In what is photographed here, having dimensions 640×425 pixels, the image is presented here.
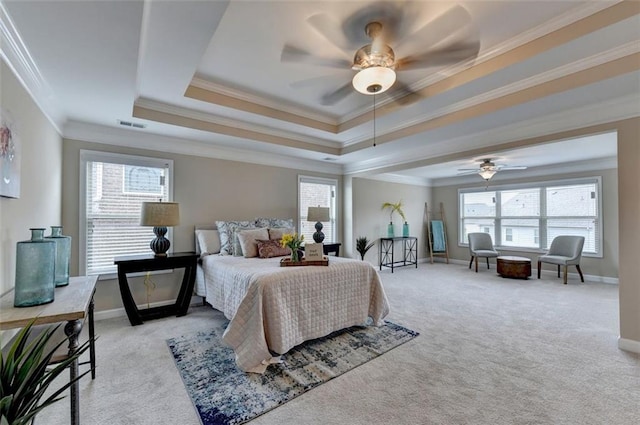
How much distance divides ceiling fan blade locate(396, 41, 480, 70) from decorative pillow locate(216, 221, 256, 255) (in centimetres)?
294

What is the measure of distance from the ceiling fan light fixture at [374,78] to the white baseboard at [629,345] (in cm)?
332

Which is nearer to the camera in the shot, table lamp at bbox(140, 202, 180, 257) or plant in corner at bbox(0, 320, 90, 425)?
plant in corner at bbox(0, 320, 90, 425)

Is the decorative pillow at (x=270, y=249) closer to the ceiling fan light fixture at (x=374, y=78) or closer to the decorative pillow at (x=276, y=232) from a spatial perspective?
the decorative pillow at (x=276, y=232)

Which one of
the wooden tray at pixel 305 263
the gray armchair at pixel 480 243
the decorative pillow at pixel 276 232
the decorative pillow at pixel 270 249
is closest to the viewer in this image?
the wooden tray at pixel 305 263

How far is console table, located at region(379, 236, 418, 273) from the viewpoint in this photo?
22.4ft

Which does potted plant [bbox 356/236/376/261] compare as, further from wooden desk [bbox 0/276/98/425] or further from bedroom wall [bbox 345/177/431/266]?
wooden desk [bbox 0/276/98/425]

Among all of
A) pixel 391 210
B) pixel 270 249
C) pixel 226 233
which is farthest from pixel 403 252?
pixel 226 233

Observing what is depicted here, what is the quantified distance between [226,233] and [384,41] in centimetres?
307

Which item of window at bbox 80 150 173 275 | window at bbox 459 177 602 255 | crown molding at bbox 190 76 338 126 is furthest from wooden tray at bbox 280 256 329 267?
window at bbox 459 177 602 255

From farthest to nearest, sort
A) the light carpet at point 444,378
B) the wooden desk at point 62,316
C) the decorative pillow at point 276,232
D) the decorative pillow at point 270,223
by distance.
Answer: the decorative pillow at point 270,223 < the decorative pillow at point 276,232 < the light carpet at point 444,378 < the wooden desk at point 62,316

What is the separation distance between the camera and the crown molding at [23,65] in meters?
1.67

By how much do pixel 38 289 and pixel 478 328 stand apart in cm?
392

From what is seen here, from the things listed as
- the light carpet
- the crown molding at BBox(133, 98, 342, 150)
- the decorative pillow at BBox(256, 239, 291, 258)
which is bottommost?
the light carpet

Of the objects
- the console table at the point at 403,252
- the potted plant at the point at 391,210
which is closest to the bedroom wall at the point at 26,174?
the console table at the point at 403,252
